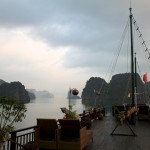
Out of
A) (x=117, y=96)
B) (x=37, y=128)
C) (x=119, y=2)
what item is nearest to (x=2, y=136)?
(x=37, y=128)

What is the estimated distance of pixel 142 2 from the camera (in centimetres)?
1639

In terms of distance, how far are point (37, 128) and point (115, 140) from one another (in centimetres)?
333

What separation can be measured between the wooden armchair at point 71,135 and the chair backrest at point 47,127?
0.23 meters

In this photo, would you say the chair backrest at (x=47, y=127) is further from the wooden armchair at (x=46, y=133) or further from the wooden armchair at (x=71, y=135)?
the wooden armchair at (x=71, y=135)

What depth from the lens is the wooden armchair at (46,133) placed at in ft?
25.8

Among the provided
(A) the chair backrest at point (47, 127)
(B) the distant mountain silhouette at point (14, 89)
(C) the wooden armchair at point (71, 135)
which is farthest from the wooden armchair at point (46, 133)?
(B) the distant mountain silhouette at point (14, 89)

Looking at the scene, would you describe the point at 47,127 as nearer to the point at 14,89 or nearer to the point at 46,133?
the point at 46,133

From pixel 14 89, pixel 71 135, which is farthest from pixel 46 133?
pixel 14 89

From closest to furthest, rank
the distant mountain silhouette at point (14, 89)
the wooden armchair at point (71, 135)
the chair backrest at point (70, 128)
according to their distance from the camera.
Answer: the wooden armchair at point (71, 135) < the chair backrest at point (70, 128) < the distant mountain silhouette at point (14, 89)

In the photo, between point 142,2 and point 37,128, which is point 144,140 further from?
point 142,2

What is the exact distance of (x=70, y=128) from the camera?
7.98 metres

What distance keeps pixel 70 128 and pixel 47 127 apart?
2.50 ft

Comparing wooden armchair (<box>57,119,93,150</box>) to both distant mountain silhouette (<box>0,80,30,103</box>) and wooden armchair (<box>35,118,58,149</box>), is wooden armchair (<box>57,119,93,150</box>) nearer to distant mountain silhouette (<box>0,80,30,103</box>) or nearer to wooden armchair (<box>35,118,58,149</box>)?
wooden armchair (<box>35,118,58,149</box>)

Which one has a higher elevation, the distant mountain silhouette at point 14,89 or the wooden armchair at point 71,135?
the distant mountain silhouette at point 14,89
